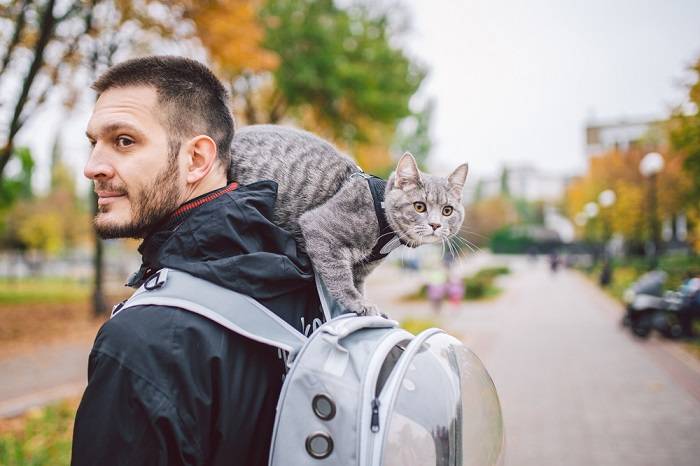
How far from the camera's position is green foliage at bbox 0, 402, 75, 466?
486 centimetres

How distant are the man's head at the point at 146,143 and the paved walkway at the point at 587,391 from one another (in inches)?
220

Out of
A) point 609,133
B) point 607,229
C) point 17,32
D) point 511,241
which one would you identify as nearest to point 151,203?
point 17,32

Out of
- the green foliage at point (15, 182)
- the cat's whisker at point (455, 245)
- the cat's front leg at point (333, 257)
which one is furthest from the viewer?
the green foliage at point (15, 182)

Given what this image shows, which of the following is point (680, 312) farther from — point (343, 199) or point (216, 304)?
point (216, 304)

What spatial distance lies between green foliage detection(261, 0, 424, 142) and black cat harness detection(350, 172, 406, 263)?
1449cm

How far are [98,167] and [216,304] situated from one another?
0.61 meters

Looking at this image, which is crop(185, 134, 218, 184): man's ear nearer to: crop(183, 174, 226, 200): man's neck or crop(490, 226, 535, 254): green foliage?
crop(183, 174, 226, 200): man's neck

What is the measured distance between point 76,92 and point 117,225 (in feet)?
41.9

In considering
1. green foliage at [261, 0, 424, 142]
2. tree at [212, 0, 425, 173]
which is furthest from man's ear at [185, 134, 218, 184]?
green foliage at [261, 0, 424, 142]

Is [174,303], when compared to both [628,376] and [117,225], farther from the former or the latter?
[628,376]

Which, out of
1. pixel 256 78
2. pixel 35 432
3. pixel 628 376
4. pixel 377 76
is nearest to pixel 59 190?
pixel 256 78

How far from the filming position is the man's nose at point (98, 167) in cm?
153

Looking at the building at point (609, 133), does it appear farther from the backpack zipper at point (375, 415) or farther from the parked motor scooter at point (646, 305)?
the backpack zipper at point (375, 415)

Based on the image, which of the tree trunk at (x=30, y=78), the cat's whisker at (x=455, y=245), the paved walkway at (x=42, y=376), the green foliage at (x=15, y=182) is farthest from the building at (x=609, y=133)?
the cat's whisker at (x=455, y=245)
